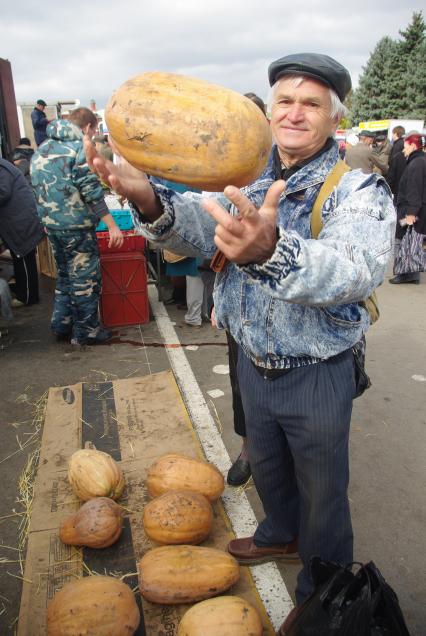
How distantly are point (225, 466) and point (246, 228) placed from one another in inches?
97.1

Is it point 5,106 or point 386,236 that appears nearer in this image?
point 386,236

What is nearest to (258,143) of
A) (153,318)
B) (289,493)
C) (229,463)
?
(289,493)

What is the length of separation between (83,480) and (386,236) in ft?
7.09

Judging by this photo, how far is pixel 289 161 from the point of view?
1.89m

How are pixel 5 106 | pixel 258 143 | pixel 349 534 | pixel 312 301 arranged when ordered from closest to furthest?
pixel 312 301 < pixel 258 143 < pixel 349 534 < pixel 5 106

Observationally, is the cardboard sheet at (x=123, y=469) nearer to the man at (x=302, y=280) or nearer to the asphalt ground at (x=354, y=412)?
the asphalt ground at (x=354, y=412)

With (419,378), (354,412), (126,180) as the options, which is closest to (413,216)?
(419,378)

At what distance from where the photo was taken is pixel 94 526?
2.47 meters

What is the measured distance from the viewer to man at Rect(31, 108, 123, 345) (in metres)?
4.47

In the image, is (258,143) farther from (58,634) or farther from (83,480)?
(83,480)

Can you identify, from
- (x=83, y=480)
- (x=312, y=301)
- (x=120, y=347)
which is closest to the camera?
(x=312, y=301)

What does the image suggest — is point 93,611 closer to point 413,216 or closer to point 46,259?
point 46,259

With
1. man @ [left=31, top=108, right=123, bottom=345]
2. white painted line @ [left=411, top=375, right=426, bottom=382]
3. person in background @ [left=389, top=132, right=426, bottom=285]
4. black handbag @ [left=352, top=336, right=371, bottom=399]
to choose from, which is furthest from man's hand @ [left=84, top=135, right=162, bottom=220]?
person in background @ [left=389, top=132, right=426, bottom=285]

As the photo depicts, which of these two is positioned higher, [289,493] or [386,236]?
[386,236]
